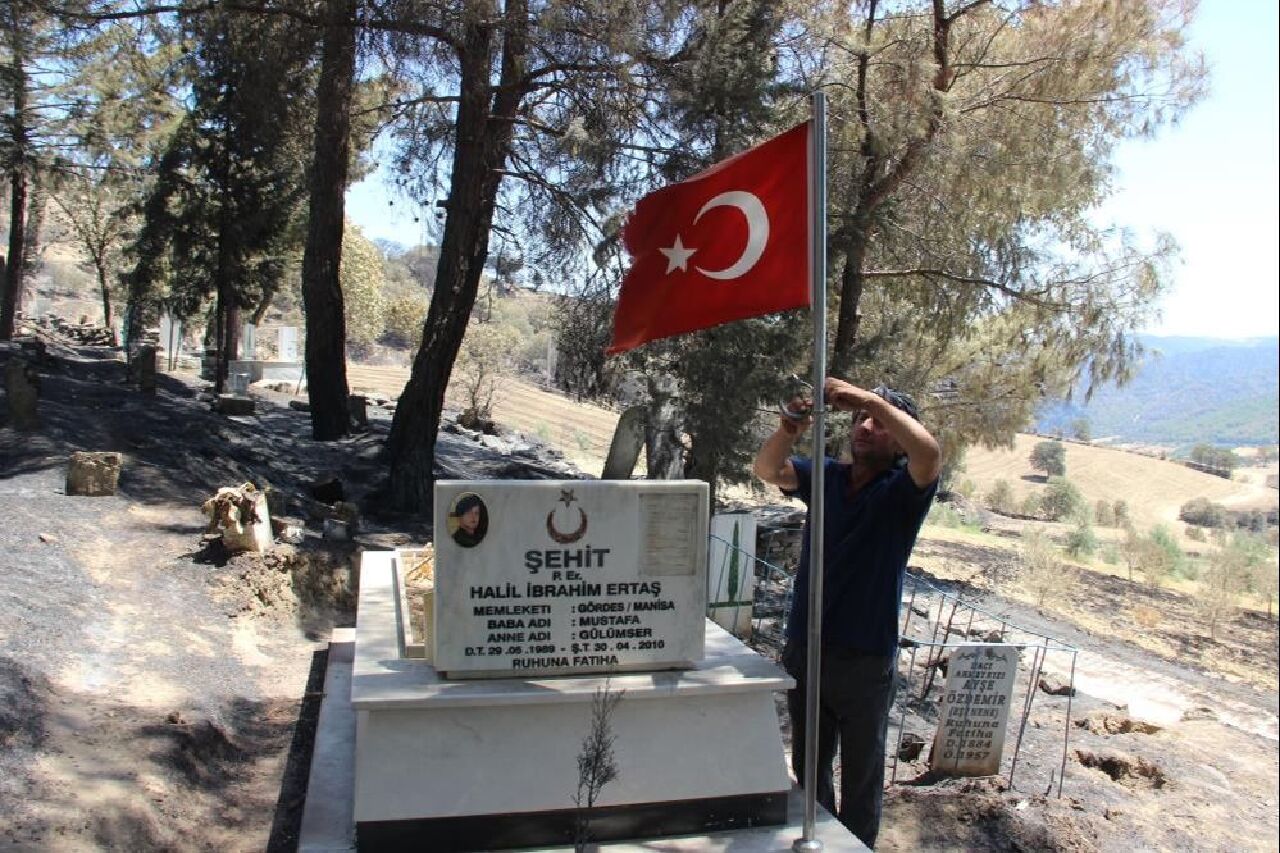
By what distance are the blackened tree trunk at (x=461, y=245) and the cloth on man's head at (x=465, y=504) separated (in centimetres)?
830

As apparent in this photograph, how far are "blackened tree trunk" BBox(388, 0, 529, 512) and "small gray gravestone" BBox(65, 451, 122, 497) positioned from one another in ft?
11.9

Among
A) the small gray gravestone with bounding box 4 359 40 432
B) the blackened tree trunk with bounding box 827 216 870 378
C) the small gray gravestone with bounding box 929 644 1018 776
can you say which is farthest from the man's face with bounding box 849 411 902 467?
the small gray gravestone with bounding box 4 359 40 432

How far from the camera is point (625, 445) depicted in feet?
41.6

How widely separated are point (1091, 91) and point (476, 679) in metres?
11.1

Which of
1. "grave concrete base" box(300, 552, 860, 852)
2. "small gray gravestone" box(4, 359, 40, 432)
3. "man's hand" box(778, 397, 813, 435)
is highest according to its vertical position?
"man's hand" box(778, 397, 813, 435)

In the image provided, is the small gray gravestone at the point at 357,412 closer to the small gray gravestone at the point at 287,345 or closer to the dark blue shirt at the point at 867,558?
the small gray gravestone at the point at 287,345

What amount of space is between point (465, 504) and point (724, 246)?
1436 millimetres

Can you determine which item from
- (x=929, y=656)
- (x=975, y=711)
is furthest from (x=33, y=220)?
(x=975, y=711)

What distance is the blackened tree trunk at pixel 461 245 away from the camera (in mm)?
11742

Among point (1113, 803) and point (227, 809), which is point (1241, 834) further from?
point (227, 809)

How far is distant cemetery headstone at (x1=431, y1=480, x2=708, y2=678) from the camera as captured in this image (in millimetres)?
4285

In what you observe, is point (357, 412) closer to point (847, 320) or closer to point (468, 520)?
point (847, 320)

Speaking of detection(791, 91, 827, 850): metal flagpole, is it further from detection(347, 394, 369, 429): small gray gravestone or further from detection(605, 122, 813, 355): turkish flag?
detection(347, 394, 369, 429): small gray gravestone

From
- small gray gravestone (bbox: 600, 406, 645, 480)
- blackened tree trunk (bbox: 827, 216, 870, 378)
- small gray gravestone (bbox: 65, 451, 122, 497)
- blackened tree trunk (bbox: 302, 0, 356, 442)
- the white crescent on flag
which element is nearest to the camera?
the white crescent on flag
